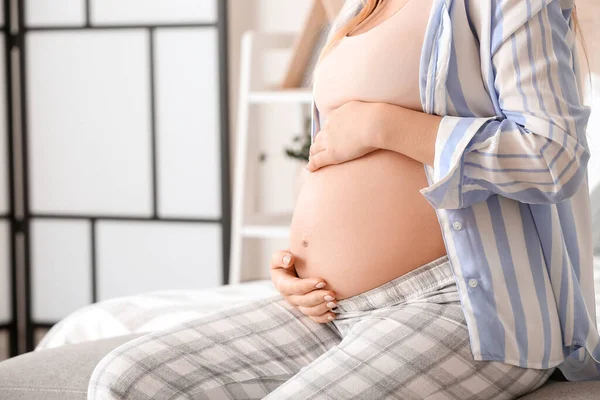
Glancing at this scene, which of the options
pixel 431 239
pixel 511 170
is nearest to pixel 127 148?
pixel 431 239

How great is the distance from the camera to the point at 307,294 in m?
1.28

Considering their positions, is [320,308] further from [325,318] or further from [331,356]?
[331,356]

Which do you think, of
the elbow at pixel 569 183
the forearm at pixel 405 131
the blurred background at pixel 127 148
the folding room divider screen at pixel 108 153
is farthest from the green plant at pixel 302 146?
the elbow at pixel 569 183

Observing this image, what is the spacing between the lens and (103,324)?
188cm

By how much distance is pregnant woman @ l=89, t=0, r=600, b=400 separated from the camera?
1.08 meters

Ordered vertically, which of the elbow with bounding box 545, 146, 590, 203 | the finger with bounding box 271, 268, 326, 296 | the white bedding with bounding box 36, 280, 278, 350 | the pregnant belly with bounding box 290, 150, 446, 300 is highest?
the elbow with bounding box 545, 146, 590, 203

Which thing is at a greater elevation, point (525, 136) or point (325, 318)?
point (525, 136)

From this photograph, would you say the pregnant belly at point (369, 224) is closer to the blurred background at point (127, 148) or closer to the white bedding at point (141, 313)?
the white bedding at point (141, 313)

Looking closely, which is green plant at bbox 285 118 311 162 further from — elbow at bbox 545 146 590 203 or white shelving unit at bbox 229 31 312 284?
elbow at bbox 545 146 590 203

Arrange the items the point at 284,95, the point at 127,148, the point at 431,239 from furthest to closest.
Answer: the point at 127,148 → the point at 284,95 → the point at 431,239

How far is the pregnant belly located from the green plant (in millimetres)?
1625

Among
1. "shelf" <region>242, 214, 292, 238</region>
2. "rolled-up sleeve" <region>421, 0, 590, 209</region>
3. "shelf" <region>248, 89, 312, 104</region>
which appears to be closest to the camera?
"rolled-up sleeve" <region>421, 0, 590, 209</region>

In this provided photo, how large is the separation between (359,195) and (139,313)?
2.61 feet

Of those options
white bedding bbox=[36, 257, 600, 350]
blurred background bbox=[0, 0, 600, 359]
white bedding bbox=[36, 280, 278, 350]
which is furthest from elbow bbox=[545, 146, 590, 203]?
blurred background bbox=[0, 0, 600, 359]
